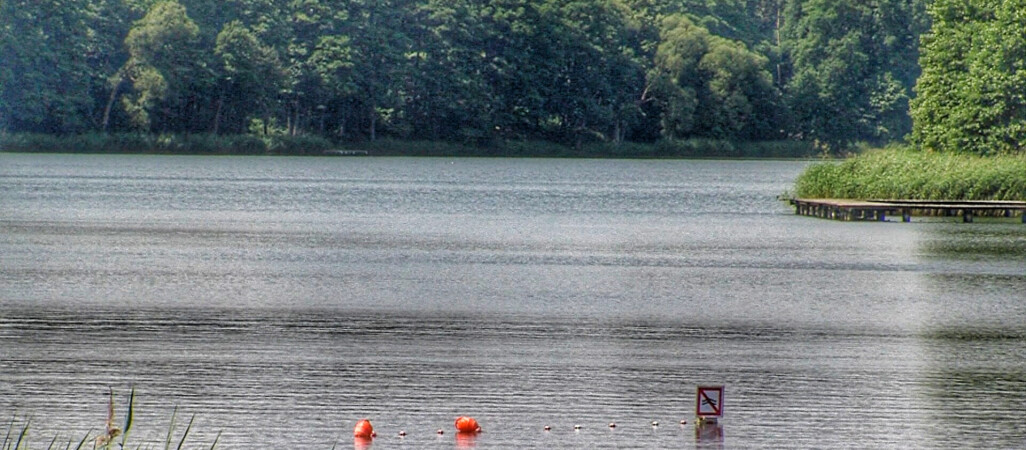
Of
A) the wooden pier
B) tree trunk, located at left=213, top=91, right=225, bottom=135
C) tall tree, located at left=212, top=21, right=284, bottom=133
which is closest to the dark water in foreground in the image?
the wooden pier

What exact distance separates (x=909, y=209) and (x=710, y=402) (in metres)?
35.9

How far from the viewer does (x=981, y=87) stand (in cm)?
5878

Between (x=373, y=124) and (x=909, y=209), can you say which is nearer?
(x=909, y=209)

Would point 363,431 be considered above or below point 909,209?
above

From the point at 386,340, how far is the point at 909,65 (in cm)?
11123

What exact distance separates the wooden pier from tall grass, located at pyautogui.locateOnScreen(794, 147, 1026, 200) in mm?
654

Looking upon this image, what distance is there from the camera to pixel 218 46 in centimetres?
10950

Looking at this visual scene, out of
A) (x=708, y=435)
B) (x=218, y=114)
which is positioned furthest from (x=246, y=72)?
(x=708, y=435)

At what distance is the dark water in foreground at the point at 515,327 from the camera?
54.2 feet

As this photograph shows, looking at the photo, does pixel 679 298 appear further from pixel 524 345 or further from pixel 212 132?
pixel 212 132

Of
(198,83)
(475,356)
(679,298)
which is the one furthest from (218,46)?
(475,356)

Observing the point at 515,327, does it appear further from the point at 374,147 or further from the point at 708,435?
Result: the point at 374,147

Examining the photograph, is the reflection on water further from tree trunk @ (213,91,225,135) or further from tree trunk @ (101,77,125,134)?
tree trunk @ (213,91,225,135)

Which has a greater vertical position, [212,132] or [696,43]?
[696,43]
